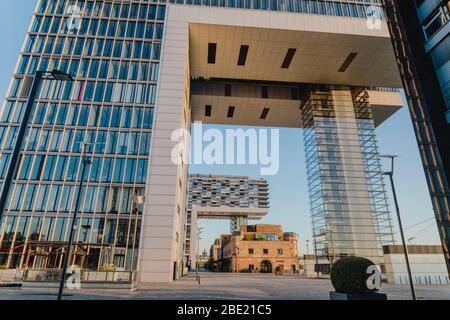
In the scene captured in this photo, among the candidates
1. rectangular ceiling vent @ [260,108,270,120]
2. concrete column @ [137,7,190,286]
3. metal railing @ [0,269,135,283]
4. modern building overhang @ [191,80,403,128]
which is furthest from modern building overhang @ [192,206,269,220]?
metal railing @ [0,269,135,283]

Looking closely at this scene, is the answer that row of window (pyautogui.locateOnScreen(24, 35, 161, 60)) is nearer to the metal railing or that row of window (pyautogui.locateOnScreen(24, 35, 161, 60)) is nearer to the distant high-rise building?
the metal railing

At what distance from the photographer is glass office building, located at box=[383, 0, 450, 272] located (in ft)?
50.1

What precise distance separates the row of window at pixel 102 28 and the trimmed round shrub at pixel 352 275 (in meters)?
32.8

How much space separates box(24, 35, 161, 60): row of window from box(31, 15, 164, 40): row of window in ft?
2.99

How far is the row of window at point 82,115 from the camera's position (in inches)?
1243

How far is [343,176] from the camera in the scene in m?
33.2

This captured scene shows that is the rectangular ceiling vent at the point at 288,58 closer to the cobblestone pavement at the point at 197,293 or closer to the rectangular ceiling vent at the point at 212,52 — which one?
the rectangular ceiling vent at the point at 212,52

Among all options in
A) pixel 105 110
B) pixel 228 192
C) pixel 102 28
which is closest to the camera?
pixel 105 110

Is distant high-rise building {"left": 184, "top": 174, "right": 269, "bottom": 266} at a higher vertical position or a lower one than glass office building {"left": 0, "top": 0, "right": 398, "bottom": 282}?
higher

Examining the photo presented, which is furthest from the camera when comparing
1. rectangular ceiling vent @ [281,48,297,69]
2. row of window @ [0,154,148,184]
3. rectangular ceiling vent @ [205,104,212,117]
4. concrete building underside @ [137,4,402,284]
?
rectangular ceiling vent @ [205,104,212,117]

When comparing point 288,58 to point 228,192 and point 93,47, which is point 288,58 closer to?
point 93,47

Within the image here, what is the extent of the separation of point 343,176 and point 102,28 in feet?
116

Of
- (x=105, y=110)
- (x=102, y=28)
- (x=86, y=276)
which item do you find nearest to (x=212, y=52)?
(x=102, y=28)
